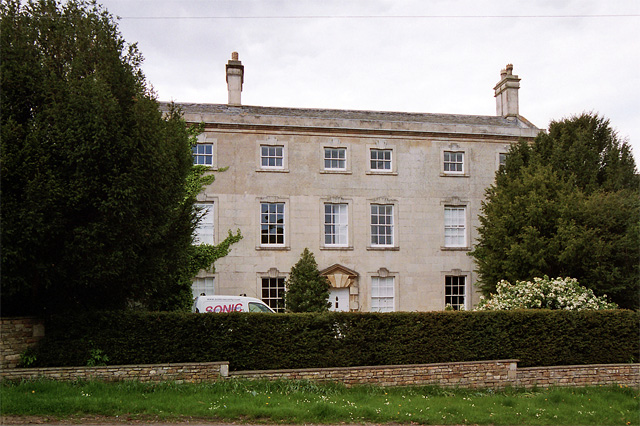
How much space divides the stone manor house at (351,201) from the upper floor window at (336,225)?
0.05 meters

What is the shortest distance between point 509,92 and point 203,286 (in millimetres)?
19136

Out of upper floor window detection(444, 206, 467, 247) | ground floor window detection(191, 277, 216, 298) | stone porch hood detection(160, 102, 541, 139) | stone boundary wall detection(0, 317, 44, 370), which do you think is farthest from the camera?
upper floor window detection(444, 206, 467, 247)

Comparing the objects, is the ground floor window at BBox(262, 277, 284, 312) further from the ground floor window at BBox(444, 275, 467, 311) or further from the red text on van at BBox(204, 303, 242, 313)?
the ground floor window at BBox(444, 275, 467, 311)

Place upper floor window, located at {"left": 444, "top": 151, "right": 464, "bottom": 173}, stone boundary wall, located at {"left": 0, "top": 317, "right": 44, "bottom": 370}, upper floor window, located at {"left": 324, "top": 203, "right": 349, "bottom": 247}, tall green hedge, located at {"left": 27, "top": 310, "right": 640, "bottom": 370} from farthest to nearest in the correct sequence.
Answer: upper floor window, located at {"left": 444, "top": 151, "right": 464, "bottom": 173}
upper floor window, located at {"left": 324, "top": 203, "right": 349, "bottom": 247}
tall green hedge, located at {"left": 27, "top": 310, "right": 640, "bottom": 370}
stone boundary wall, located at {"left": 0, "top": 317, "right": 44, "bottom": 370}

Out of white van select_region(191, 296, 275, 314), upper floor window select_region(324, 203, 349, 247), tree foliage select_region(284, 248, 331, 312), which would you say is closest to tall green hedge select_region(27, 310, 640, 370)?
white van select_region(191, 296, 275, 314)

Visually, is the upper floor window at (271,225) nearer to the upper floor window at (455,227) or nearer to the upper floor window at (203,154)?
the upper floor window at (203,154)

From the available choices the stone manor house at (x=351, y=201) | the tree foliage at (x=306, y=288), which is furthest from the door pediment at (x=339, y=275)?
the tree foliage at (x=306, y=288)

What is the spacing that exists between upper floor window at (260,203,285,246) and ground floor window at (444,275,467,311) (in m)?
8.05

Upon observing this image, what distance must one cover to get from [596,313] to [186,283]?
45.2 ft

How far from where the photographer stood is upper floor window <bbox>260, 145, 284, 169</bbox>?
24.4 m

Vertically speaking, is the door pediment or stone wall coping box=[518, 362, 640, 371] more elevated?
the door pediment

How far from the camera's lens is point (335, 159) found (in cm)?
2489

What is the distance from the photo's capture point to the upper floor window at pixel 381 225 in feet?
81.5

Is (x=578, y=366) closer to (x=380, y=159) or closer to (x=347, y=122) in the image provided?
(x=380, y=159)
